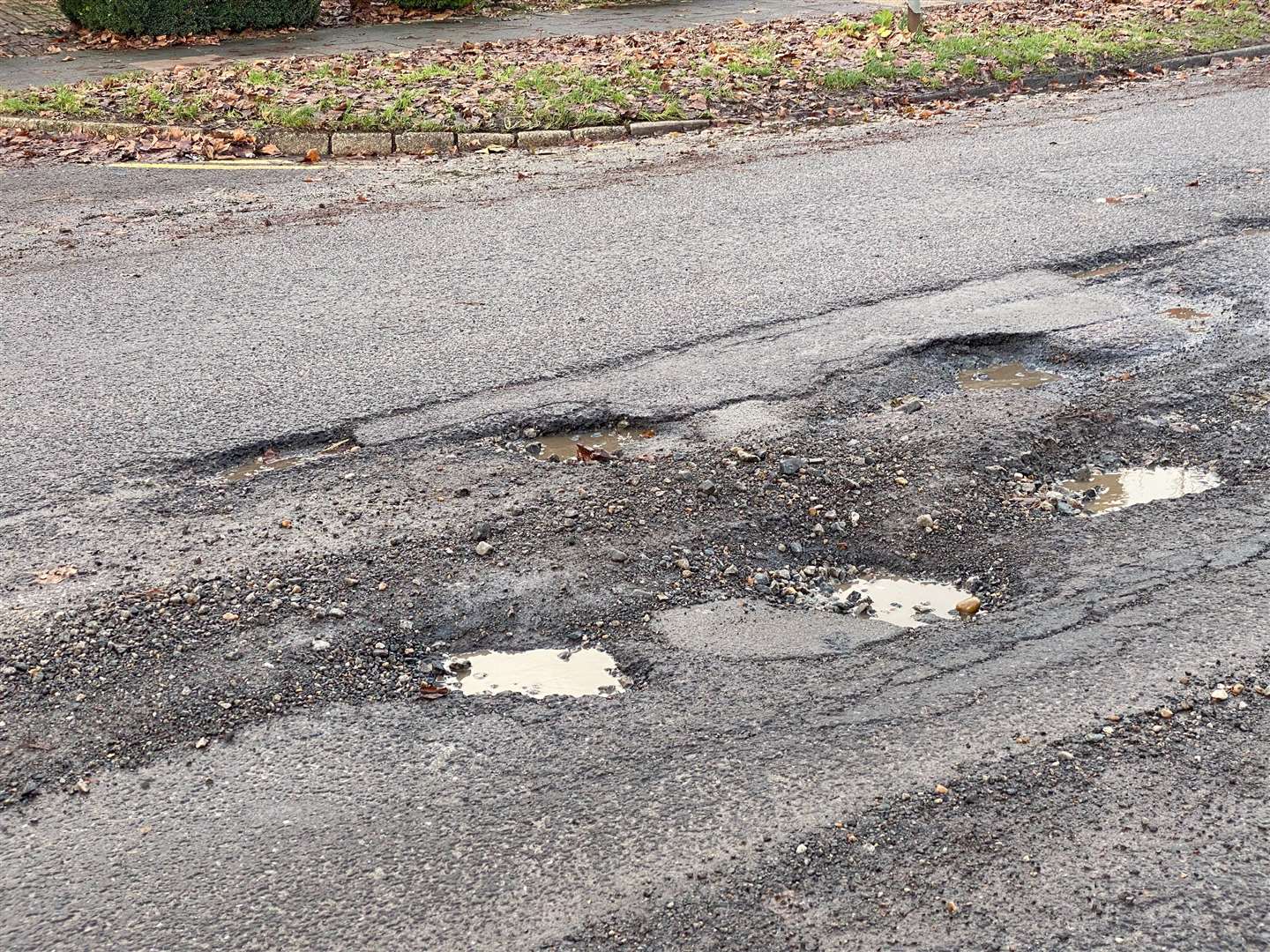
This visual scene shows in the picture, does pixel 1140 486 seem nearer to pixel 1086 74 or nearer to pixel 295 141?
pixel 295 141

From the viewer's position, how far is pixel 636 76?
11.1 metres

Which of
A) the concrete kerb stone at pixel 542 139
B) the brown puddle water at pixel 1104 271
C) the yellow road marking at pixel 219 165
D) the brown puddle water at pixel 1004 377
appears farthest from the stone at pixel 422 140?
the brown puddle water at pixel 1004 377

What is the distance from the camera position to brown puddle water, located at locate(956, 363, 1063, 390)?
4.90 meters

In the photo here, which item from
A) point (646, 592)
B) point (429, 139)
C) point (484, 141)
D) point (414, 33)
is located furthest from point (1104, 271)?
point (414, 33)

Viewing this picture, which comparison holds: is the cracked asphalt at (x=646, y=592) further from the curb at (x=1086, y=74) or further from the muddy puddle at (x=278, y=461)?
the curb at (x=1086, y=74)

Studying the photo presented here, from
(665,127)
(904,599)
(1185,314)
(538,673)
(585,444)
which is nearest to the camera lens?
(538,673)

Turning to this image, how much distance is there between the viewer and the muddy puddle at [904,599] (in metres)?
3.47

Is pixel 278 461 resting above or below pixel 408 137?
below

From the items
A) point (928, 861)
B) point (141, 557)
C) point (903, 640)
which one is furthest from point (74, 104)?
point (928, 861)

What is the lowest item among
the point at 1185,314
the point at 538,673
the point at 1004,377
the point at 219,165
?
the point at 538,673

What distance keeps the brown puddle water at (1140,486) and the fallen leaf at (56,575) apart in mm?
3057

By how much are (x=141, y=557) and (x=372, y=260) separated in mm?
3304

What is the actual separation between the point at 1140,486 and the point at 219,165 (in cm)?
743

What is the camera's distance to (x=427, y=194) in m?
8.24
